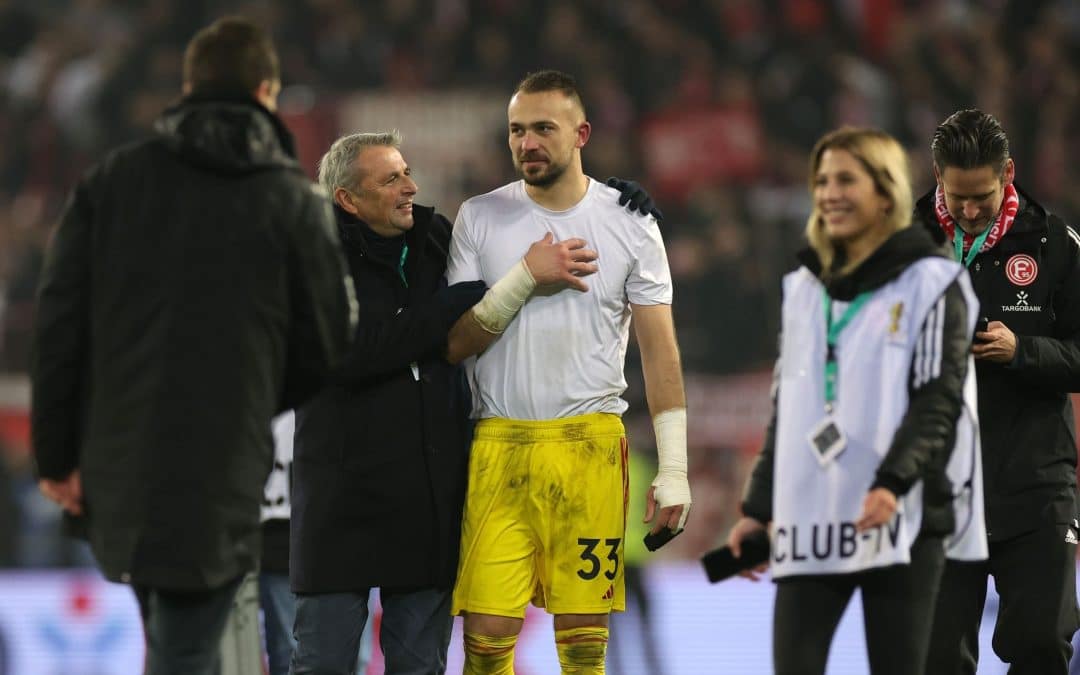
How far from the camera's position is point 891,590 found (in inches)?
121

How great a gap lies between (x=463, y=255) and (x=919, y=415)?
1525mm

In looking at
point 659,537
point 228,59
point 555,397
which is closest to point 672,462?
point 659,537

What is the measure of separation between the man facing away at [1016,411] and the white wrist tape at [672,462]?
0.72 meters

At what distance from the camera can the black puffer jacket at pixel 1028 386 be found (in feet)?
12.9

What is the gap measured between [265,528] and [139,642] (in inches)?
80.9

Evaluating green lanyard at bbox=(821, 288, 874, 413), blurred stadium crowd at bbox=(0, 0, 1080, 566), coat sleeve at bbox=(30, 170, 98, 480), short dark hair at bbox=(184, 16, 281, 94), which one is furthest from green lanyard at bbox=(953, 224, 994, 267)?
blurred stadium crowd at bbox=(0, 0, 1080, 566)

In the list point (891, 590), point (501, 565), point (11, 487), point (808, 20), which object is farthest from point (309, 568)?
point (808, 20)

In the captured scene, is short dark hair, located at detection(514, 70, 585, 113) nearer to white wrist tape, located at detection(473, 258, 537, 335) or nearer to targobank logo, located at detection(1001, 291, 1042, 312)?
white wrist tape, located at detection(473, 258, 537, 335)

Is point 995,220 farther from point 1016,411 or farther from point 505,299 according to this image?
point 505,299

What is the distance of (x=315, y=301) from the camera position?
3.12m

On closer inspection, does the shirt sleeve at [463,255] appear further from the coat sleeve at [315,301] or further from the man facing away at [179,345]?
the man facing away at [179,345]

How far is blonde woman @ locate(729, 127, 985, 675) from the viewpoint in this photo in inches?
119

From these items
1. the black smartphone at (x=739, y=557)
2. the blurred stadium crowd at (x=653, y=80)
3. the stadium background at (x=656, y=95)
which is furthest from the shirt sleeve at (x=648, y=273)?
the blurred stadium crowd at (x=653, y=80)

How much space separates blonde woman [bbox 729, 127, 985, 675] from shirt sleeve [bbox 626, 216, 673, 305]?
0.94 m
